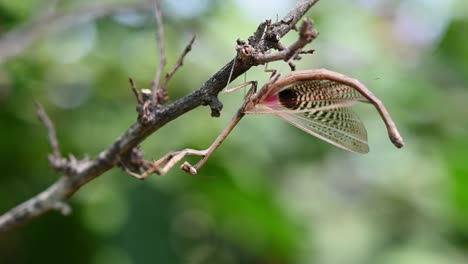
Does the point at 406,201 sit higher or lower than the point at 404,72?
lower

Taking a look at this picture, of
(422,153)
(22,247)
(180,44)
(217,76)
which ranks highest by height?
(217,76)

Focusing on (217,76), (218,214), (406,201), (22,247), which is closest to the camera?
(217,76)

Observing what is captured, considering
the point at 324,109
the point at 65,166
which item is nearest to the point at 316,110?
the point at 324,109

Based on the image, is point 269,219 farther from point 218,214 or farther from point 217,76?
point 217,76

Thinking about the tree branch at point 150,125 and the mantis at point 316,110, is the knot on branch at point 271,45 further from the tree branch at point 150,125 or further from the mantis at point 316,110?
the mantis at point 316,110

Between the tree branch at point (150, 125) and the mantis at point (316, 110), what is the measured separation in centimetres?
12

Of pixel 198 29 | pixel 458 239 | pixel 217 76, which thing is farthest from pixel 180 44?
pixel 217 76

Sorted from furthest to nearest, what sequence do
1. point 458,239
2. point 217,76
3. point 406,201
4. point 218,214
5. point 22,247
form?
point 406,201, point 458,239, point 218,214, point 22,247, point 217,76

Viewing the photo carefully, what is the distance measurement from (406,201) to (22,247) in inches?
79.6

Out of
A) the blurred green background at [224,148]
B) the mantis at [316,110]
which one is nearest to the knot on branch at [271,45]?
the mantis at [316,110]

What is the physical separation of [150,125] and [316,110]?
0.47 m

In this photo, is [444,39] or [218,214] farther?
[444,39]

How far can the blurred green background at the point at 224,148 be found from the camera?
310cm

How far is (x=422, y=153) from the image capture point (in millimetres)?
3596
